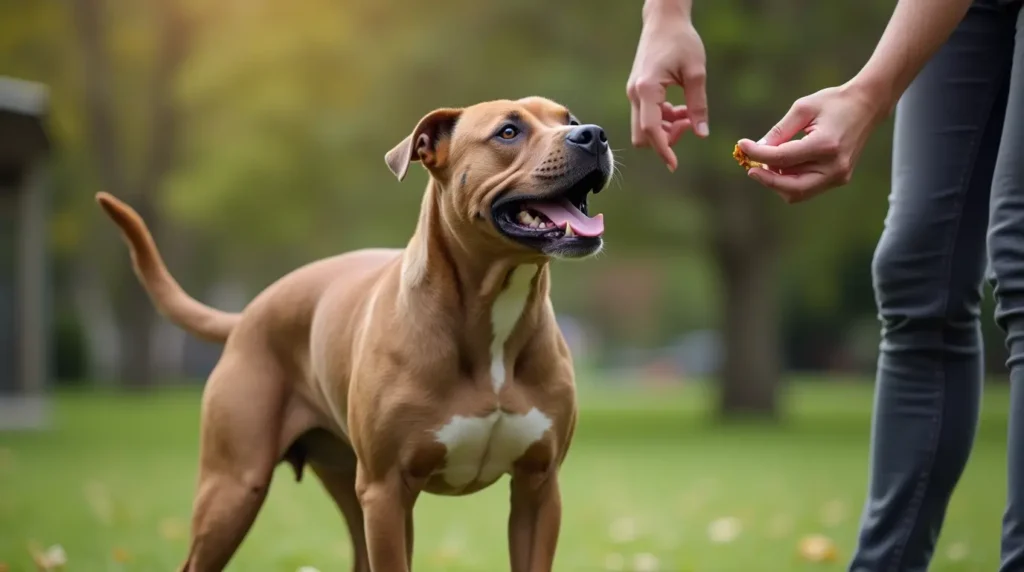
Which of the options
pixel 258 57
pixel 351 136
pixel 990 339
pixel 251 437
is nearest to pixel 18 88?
pixel 351 136

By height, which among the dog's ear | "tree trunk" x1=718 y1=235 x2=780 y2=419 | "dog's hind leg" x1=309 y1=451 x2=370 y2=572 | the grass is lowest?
"tree trunk" x1=718 y1=235 x2=780 y2=419

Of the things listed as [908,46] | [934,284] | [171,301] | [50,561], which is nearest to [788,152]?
[908,46]

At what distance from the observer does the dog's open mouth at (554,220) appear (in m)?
3.51

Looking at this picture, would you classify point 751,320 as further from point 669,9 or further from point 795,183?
point 795,183

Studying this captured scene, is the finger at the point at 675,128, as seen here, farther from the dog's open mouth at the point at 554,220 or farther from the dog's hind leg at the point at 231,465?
the dog's hind leg at the point at 231,465

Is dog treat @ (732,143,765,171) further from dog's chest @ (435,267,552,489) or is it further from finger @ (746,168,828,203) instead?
dog's chest @ (435,267,552,489)

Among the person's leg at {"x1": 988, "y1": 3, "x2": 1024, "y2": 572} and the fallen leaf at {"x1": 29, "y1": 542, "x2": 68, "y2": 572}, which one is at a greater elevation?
the person's leg at {"x1": 988, "y1": 3, "x2": 1024, "y2": 572}

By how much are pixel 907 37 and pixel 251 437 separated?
238 cm

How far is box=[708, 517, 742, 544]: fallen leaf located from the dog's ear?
2.98 meters

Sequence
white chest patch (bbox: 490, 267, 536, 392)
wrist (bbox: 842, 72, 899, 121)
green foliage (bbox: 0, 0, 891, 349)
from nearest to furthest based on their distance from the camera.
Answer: wrist (bbox: 842, 72, 899, 121) < white chest patch (bbox: 490, 267, 536, 392) < green foliage (bbox: 0, 0, 891, 349)

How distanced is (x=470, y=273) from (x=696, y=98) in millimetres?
875

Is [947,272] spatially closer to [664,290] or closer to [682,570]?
[682,570]

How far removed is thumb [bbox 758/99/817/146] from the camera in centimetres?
270

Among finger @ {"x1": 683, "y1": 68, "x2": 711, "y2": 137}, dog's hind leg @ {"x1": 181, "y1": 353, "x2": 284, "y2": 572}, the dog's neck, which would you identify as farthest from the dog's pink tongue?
dog's hind leg @ {"x1": 181, "y1": 353, "x2": 284, "y2": 572}
